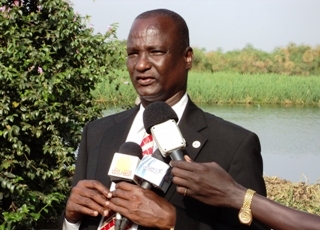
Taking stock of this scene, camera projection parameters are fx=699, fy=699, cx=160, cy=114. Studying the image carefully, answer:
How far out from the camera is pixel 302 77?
15914 mm

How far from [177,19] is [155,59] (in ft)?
0.79

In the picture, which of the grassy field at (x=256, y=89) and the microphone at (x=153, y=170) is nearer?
the microphone at (x=153, y=170)

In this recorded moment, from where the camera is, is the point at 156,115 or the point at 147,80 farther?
the point at 147,80

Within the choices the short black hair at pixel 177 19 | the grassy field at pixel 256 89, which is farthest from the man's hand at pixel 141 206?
the grassy field at pixel 256 89

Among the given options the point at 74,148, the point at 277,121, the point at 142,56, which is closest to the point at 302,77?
the point at 277,121

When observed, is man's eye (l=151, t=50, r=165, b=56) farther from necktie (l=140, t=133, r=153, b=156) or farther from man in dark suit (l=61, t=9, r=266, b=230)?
necktie (l=140, t=133, r=153, b=156)

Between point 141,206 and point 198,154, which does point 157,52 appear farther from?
point 141,206

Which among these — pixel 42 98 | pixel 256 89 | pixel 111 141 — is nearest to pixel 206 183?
pixel 111 141

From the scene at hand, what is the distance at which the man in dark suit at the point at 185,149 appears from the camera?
2.76 meters

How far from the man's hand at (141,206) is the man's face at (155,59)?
1.71ft

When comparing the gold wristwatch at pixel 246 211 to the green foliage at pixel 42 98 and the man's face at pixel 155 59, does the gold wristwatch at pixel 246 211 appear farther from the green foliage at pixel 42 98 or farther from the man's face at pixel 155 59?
the green foliage at pixel 42 98

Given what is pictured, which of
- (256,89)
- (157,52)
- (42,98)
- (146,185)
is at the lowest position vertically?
(256,89)

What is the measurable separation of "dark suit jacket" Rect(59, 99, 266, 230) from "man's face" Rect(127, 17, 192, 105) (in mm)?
191

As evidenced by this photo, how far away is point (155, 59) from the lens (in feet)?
10.0
